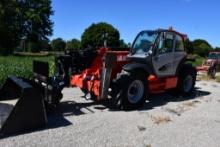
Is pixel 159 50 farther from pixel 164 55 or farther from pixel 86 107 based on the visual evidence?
pixel 86 107

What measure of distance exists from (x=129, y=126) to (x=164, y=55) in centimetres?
330

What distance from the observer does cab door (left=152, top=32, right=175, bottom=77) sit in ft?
29.3

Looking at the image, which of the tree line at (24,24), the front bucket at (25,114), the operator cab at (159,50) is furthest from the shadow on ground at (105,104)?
the tree line at (24,24)

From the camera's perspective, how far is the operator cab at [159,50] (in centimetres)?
884

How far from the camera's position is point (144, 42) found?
9.23 meters

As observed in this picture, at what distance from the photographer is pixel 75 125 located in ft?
21.4

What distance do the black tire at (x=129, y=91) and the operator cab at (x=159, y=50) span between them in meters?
0.69

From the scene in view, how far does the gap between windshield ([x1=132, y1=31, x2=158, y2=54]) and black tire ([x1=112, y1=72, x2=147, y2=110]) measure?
101 centimetres

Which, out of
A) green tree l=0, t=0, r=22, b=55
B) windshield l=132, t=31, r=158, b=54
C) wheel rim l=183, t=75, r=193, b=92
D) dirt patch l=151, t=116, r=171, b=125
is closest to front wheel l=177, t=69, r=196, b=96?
wheel rim l=183, t=75, r=193, b=92

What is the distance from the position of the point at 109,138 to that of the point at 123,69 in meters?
2.83

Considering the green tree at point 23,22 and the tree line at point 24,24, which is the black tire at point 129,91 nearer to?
the tree line at point 24,24

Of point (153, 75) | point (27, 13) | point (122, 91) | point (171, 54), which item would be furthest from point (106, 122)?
point (27, 13)

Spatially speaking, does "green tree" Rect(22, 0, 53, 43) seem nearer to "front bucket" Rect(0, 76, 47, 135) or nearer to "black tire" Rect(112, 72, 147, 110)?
"black tire" Rect(112, 72, 147, 110)

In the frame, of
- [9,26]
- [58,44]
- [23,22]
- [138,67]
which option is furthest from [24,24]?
[138,67]
